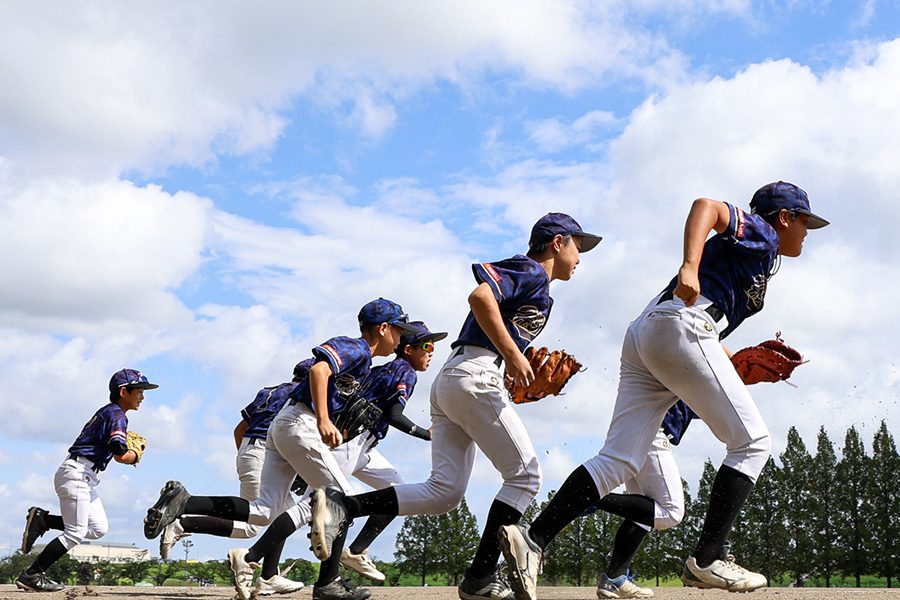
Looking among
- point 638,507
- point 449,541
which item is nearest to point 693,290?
point 638,507

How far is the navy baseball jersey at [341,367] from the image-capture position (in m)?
6.42

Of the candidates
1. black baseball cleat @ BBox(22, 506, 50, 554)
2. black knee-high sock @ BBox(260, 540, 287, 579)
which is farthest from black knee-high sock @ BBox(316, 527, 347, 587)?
black baseball cleat @ BBox(22, 506, 50, 554)

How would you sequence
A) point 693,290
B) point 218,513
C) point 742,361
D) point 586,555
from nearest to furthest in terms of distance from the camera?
1. point 693,290
2. point 742,361
3. point 218,513
4. point 586,555

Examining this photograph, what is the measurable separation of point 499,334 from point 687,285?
38.3 inches

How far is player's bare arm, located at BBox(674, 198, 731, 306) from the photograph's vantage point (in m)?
4.44

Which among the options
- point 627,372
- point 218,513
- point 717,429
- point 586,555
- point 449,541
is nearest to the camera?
point 717,429

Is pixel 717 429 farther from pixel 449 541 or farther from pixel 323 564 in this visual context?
pixel 449 541

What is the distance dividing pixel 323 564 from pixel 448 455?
4.56 ft

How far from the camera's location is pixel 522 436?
498 cm

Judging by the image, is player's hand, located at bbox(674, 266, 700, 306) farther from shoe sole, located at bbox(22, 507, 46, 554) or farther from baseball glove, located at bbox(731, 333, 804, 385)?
shoe sole, located at bbox(22, 507, 46, 554)

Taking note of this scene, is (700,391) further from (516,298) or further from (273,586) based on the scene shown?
(273,586)

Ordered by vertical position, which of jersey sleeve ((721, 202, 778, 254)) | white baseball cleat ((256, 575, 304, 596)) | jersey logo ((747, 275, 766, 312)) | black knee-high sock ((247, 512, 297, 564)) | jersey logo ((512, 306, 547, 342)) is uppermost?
jersey sleeve ((721, 202, 778, 254))

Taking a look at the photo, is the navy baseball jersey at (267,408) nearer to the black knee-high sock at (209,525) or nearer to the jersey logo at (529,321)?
the black knee-high sock at (209,525)

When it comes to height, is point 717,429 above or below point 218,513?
above
